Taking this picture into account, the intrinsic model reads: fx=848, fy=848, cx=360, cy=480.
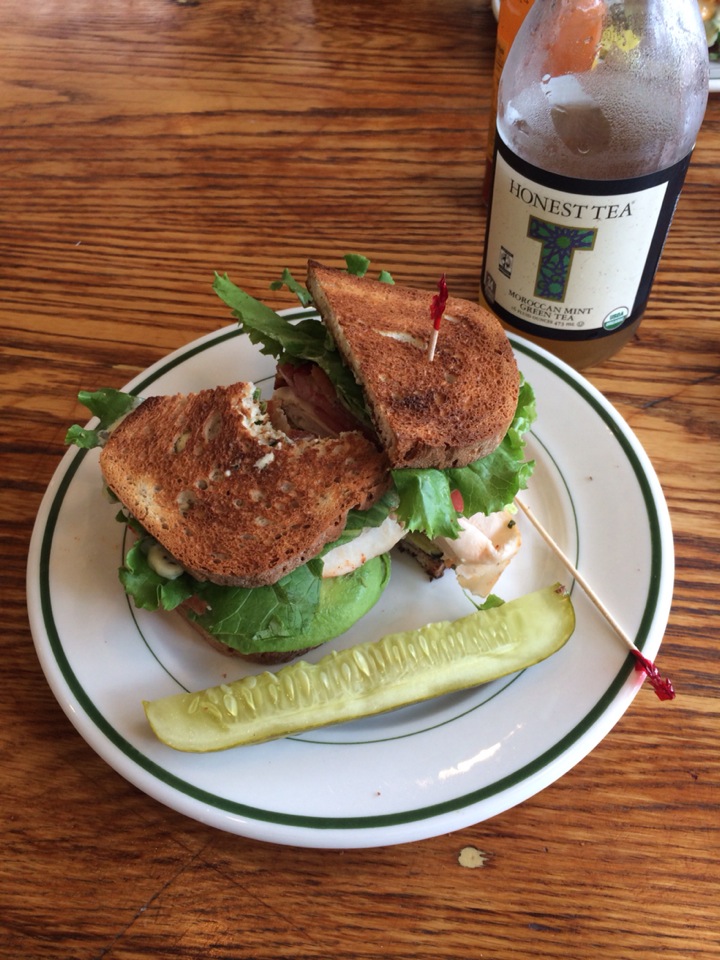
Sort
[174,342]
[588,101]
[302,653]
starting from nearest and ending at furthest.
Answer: [302,653]
[588,101]
[174,342]

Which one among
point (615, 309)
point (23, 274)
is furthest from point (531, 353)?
point (23, 274)

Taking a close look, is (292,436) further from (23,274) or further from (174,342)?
(23,274)

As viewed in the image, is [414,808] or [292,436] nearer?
[414,808]

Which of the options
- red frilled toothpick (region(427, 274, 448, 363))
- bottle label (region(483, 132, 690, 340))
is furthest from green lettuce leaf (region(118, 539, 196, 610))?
bottle label (region(483, 132, 690, 340))

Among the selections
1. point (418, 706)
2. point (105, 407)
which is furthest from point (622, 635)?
point (105, 407)

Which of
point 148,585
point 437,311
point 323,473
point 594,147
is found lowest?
point 148,585

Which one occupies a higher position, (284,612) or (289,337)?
Answer: (289,337)

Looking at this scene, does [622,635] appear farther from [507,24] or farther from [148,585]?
[507,24]
